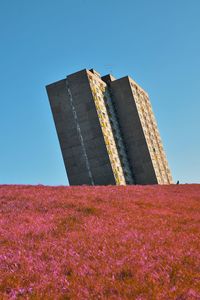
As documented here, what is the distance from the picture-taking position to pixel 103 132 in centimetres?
6538

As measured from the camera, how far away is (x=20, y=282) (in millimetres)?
9109

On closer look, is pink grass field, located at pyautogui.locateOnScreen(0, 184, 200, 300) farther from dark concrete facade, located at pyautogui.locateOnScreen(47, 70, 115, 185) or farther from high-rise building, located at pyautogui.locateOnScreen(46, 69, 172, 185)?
high-rise building, located at pyautogui.locateOnScreen(46, 69, 172, 185)

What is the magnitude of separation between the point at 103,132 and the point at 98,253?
5469cm

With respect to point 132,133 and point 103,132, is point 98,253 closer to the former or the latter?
point 103,132

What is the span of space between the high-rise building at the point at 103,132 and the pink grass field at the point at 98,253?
45.9m

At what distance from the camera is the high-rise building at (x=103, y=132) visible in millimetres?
64500

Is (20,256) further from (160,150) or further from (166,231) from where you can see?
(160,150)

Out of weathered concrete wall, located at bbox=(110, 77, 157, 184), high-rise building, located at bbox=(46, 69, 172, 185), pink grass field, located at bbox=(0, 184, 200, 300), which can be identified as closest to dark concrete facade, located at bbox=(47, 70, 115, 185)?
high-rise building, located at bbox=(46, 69, 172, 185)

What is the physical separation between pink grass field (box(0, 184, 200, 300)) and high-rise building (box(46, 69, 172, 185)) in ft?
151

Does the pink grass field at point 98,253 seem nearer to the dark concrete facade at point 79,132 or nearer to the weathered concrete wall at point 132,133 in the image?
the dark concrete facade at point 79,132

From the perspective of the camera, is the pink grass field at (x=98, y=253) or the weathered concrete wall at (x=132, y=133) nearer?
the pink grass field at (x=98, y=253)

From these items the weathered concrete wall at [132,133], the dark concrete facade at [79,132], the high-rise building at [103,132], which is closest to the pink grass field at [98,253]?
the dark concrete facade at [79,132]

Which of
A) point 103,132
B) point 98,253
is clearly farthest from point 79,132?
point 98,253

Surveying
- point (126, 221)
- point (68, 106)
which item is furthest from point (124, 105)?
point (126, 221)
